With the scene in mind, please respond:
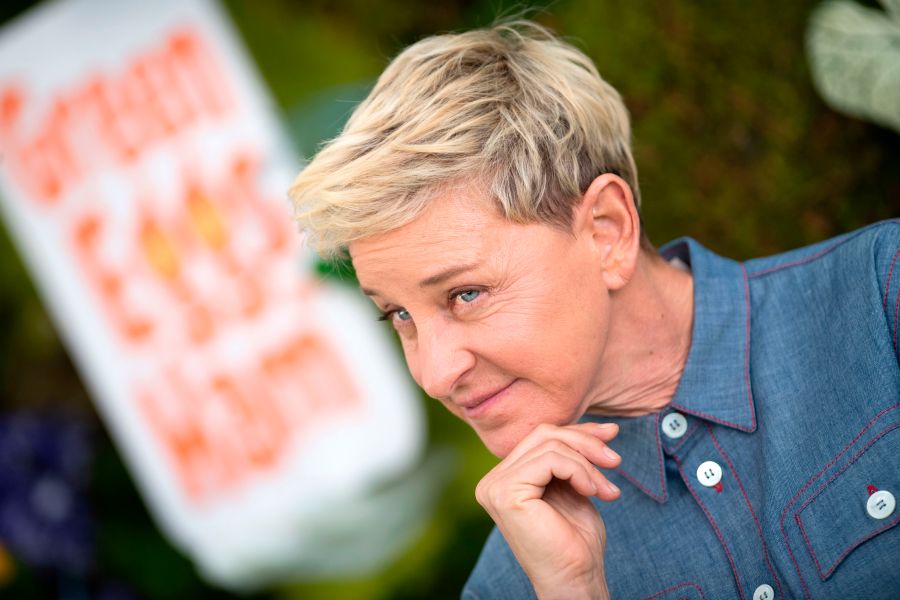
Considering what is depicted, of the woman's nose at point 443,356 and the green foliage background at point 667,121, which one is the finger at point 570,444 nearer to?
the woman's nose at point 443,356

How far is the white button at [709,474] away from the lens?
1741 millimetres

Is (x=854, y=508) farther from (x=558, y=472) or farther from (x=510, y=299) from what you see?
(x=510, y=299)

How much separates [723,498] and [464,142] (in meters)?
0.85

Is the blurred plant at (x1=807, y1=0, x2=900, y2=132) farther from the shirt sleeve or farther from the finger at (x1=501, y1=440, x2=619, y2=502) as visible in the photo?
the finger at (x1=501, y1=440, x2=619, y2=502)

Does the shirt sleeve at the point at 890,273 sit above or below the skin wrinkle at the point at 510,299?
below

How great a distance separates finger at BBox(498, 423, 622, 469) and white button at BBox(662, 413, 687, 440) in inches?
8.0

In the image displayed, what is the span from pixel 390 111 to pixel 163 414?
234 cm

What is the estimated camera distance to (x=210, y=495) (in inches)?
142

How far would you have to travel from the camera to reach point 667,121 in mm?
3059

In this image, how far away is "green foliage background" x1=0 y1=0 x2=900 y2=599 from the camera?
2.80 meters

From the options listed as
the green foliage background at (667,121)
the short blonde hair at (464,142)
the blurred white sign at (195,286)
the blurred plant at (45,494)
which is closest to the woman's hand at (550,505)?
the short blonde hair at (464,142)

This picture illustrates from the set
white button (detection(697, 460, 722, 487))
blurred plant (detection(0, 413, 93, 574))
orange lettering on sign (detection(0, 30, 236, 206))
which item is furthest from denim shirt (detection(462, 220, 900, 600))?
blurred plant (detection(0, 413, 93, 574))

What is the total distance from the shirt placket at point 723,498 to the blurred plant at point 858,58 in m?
1.20

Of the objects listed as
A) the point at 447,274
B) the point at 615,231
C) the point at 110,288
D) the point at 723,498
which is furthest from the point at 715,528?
the point at 110,288
